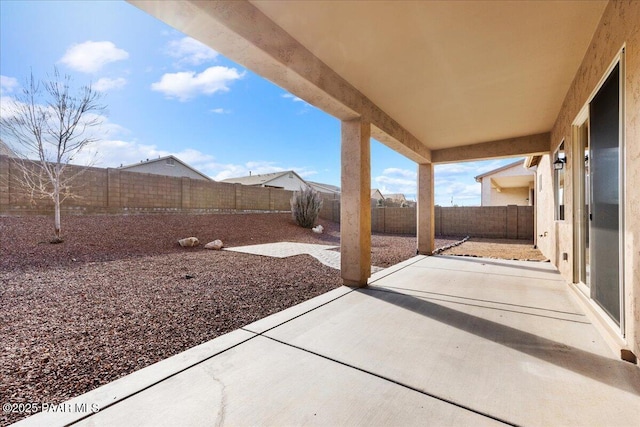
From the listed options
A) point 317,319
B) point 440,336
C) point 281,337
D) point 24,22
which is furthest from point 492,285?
point 24,22

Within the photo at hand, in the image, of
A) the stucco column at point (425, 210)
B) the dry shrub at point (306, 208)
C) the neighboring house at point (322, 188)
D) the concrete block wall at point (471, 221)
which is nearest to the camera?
the stucco column at point (425, 210)

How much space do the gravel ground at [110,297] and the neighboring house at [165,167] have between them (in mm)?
12257

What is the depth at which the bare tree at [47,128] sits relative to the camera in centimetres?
728

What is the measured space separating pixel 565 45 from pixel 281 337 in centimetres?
414

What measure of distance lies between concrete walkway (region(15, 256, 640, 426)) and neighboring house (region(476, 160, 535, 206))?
12040mm

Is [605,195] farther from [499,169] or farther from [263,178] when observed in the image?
[263,178]

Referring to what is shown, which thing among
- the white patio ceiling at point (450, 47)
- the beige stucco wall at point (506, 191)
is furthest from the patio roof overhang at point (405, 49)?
the beige stucco wall at point (506, 191)

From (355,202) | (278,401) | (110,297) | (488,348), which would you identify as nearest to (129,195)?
(110,297)

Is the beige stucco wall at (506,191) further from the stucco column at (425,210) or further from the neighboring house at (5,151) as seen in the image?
the neighboring house at (5,151)

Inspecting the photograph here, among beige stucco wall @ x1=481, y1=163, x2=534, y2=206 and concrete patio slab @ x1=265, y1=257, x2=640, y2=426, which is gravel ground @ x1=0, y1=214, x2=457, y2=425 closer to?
concrete patio slab @ x1=265, y1=257, x2=640, y2=426

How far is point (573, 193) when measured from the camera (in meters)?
3.63

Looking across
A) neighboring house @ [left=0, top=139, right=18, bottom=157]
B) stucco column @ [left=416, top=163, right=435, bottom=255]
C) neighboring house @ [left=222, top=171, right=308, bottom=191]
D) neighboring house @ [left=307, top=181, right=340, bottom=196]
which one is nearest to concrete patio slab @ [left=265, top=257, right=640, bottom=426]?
stucco column @ [left=416, top=163, right=435, bottom=255]

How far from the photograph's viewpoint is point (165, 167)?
65.3 ft

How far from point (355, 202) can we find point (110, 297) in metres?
3.44
